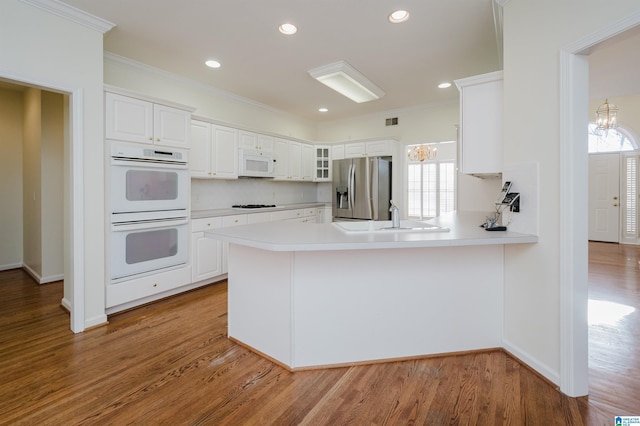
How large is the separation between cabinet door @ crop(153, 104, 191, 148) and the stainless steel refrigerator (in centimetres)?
282

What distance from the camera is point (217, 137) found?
4.02m

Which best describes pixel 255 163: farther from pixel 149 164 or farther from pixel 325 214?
pixel 325 214

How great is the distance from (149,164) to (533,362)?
355 centimetres

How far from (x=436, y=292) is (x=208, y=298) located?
8.02ft

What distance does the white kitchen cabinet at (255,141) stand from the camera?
436 centimetres

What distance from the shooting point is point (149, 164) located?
9.83 ft

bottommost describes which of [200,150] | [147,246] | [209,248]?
[209,248]

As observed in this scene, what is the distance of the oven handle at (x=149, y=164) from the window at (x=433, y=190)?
4.45m

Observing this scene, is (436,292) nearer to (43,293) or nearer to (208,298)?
(208,298)

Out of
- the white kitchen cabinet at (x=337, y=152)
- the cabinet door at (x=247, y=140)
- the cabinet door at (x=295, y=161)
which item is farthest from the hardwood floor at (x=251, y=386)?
the white kitchen cabinet at (x=337, y=152)

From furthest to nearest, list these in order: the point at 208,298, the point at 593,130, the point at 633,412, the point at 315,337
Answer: the point at 593,130
the point at 208,298
the point at 315,337
the point at 633,412

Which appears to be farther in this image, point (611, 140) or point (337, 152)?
point (611, 140)

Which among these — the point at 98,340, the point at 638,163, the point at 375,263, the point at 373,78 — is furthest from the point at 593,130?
the point at 98,340


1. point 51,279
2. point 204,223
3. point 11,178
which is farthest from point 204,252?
point 11,178
